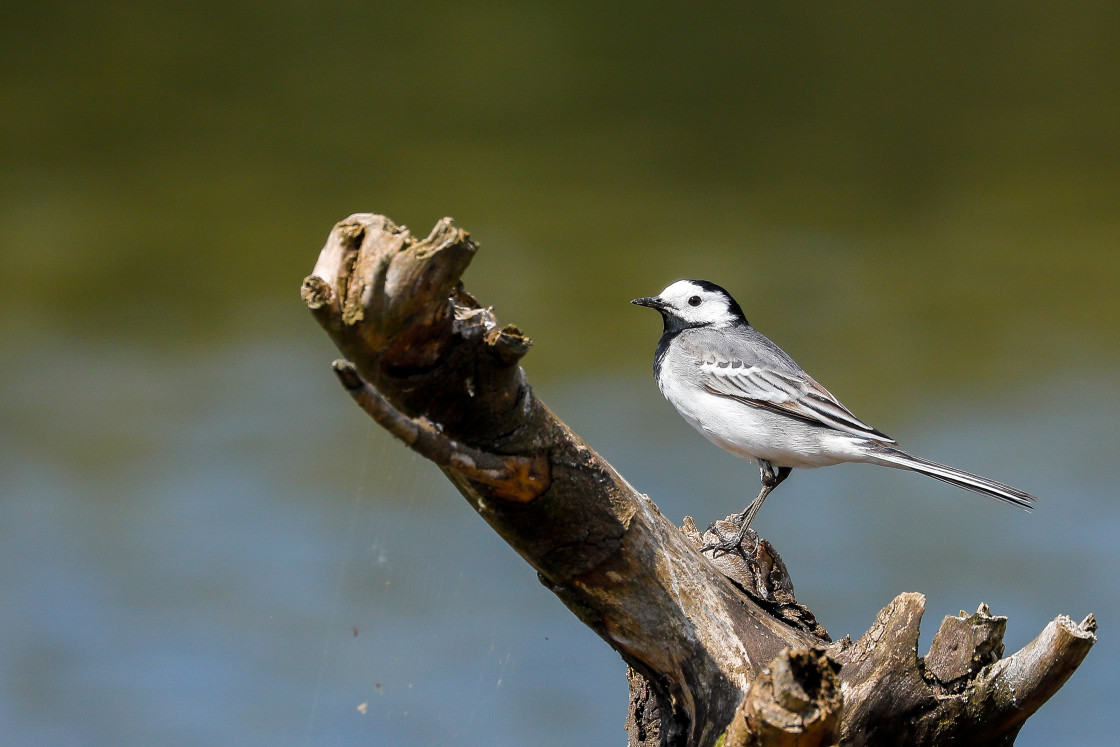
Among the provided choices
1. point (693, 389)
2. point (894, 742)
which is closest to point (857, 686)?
point (894, 742)

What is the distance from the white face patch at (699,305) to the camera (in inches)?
139

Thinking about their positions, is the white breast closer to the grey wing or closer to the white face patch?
the grey wing

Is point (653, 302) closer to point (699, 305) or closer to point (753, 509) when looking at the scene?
point (699, 305)

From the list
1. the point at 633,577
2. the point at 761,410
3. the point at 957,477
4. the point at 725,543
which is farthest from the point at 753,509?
the point at 633,577

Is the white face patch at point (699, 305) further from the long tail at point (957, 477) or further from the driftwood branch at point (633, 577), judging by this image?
the driftwood branch at point (633, 577)

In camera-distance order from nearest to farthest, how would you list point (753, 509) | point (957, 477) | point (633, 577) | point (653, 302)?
point (633, 577) → point (957, 477) → point (753, 509) → point (653, 302)

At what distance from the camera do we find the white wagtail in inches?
110

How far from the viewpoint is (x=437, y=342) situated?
1721 millimetres

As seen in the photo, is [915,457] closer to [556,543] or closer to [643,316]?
[556,543]

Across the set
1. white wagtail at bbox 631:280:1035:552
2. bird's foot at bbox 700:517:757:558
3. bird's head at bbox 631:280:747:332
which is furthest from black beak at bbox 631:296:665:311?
bird's foot at bbox 700:517:757:558

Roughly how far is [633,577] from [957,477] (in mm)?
961

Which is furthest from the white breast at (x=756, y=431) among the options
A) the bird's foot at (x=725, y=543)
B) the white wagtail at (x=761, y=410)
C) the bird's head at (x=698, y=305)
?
the bird's head at (x=698, y=305)

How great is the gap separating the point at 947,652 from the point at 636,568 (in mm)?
772

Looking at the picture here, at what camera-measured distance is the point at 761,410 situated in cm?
298
